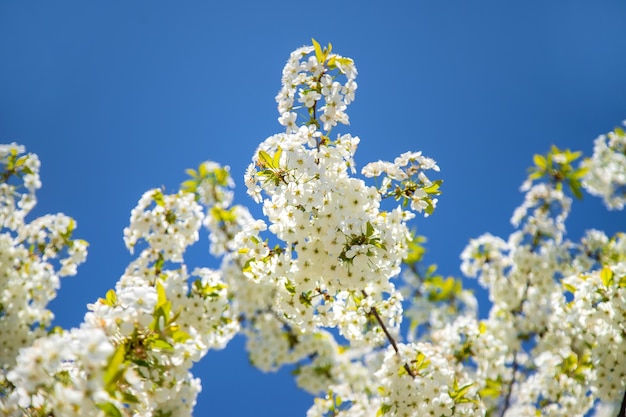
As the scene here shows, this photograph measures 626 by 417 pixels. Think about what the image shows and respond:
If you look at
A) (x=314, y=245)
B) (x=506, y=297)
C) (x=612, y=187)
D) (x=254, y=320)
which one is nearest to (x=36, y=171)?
(x=254, y=320)

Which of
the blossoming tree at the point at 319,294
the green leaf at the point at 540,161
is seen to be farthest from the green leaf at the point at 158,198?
the green leaf at the point at 540,161

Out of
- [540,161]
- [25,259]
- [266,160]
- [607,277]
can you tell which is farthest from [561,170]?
[25,259]

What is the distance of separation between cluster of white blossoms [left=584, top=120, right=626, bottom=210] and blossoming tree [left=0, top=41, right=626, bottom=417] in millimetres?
31

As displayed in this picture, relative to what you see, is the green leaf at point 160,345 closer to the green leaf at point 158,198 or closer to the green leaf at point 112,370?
the green leaf at point 112,370

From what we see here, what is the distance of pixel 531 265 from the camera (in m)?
8.96

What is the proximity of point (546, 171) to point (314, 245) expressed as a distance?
22.5 feet

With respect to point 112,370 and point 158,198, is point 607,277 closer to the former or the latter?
point 112,370

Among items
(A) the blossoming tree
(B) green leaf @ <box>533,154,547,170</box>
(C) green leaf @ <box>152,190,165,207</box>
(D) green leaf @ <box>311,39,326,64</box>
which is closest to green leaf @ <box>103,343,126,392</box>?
(A) the blossoming tree

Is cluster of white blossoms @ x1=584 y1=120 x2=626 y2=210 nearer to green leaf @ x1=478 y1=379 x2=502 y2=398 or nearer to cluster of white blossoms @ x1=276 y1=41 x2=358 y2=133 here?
green leaf @ x1=478 y1=379 x2=502 y2=398

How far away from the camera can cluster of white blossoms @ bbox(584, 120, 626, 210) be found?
9531 mm

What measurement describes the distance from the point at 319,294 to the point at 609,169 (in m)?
9.04

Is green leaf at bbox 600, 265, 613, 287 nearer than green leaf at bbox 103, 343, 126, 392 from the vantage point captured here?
No

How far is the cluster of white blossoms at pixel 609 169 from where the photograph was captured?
9531 millimetres

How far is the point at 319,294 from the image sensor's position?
171 inches
